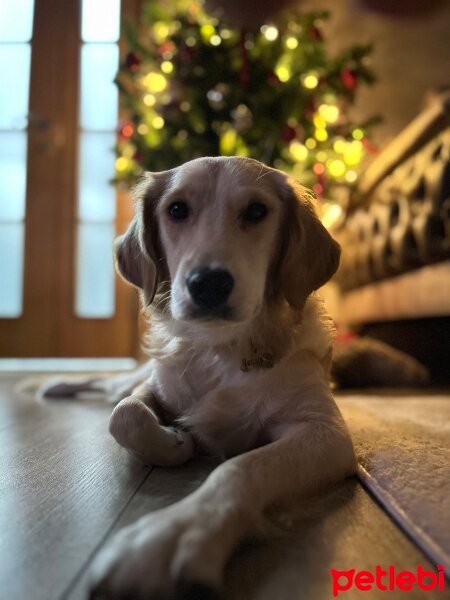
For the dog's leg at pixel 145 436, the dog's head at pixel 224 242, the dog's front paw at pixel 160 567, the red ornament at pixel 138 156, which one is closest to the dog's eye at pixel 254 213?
the dog's head at pixel 224 242

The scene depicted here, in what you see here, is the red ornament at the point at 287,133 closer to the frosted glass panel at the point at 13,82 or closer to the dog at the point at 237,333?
the dog at the point at 237,333

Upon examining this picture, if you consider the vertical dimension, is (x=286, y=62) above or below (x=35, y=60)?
below

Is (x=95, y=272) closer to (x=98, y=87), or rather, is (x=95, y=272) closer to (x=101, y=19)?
(x=98, y=87)

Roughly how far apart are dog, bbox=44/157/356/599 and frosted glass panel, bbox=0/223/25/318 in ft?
12.9

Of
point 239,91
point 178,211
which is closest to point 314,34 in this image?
point 239,91

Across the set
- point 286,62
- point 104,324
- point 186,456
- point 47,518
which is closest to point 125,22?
point 286,62

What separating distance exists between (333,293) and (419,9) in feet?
7.33

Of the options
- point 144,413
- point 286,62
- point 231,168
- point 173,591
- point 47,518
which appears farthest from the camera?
point 286,62

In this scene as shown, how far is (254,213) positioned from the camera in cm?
127

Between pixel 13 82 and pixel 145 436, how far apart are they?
4939mm

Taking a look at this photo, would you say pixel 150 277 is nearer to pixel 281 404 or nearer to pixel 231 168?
pixel 231 168

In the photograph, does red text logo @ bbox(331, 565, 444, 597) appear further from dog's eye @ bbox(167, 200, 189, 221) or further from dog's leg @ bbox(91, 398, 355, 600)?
dog's eye @ bbox(167, 200, 189, 221)

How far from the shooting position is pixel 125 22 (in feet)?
11.6

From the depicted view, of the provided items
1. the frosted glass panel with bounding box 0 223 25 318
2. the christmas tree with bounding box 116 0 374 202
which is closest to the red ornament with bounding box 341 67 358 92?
the christmas tree with bounding box 116 0 374 202
